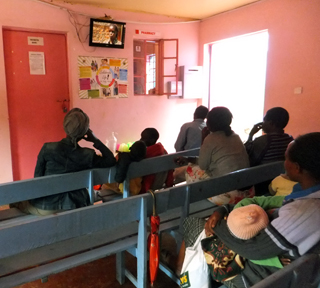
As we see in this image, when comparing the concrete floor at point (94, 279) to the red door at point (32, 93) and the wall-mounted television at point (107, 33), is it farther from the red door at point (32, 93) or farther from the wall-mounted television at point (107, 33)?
the wall-mounted television at point (107, 33)

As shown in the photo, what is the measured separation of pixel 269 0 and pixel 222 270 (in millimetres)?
3782

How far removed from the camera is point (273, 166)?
86.1 inches

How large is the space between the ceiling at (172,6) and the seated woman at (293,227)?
3.40 m

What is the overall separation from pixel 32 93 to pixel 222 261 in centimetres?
353

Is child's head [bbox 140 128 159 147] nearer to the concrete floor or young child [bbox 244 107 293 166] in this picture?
young child [bbox 244 107 293 166]

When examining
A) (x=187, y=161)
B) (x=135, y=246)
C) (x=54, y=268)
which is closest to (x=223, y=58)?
(x=187, y=161)

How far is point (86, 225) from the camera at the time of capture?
1328mm

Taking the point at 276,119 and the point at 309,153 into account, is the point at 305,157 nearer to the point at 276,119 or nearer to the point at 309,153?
the point at 309,153

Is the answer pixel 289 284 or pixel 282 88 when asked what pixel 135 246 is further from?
pixel 282 88

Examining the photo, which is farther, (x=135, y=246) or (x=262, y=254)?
(x=135, y=246)

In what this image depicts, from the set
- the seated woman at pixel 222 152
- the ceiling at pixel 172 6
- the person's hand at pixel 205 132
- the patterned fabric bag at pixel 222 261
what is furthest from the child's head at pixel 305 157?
the ceiling at pixel 172 6

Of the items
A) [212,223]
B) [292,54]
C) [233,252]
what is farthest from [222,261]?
[292,54]

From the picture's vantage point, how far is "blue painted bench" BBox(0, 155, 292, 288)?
1.22 m

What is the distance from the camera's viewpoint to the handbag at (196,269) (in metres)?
1.33
